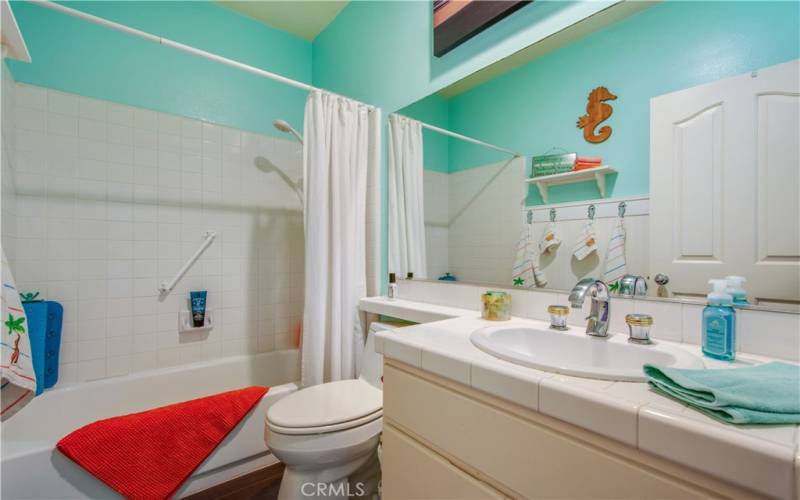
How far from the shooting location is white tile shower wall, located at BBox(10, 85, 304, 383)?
5.51 feet

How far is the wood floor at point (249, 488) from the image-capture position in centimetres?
141

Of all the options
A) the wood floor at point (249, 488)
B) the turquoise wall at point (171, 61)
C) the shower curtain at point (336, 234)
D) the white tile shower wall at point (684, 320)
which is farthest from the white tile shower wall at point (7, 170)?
the white tile shower wall at point (684, 320)

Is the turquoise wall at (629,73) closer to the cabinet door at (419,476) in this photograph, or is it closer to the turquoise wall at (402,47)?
the turquoise wall at (402,47)

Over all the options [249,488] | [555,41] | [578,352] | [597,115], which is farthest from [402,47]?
[249,488]

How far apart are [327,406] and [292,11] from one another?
7.67 feet

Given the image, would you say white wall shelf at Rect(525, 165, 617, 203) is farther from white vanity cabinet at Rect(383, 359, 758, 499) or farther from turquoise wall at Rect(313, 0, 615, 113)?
white vanity cabinet at Rect(383, 359, 758, 499)

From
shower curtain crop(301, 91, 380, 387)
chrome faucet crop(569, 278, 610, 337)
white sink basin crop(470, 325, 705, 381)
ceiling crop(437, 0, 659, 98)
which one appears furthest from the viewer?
shower curtain crop(301, 91, 380, 387)

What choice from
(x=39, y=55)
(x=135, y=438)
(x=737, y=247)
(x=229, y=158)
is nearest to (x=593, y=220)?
(x=737, y=247)

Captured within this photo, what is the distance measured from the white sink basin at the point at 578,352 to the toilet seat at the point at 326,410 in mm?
552

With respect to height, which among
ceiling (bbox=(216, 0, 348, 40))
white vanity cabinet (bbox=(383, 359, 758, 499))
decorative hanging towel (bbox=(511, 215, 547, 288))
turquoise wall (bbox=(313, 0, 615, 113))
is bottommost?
white vanity cabinet (bbox=(383, 359, 758, 499))

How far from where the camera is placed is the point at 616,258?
3.23 feet

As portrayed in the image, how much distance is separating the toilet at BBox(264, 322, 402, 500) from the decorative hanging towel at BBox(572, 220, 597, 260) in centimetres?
84

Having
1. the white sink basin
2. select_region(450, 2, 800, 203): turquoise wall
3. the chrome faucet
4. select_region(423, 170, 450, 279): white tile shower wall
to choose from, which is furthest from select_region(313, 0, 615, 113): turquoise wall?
the white sink basin

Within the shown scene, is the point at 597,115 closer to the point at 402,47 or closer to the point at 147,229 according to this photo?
the point at 402,47
